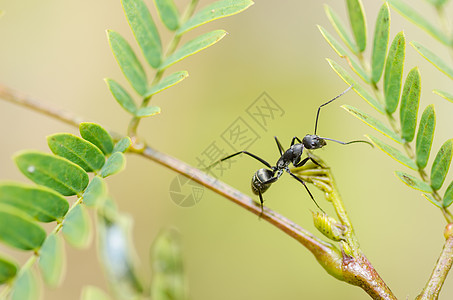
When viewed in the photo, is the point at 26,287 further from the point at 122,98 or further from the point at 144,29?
the point at 144,29

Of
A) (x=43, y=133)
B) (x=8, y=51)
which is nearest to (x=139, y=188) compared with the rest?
(x=43, y=133)

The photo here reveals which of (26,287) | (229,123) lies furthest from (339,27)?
(229,123)

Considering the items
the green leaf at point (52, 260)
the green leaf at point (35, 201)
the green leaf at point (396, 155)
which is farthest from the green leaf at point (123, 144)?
the green leaf at point (396, 155)

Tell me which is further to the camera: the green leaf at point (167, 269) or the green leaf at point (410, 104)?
the green leaf at point (410, 104)

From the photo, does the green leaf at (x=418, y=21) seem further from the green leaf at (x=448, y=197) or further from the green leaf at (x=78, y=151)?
the green leaf at (x=78, y=151)

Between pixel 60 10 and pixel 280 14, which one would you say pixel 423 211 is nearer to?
pixel 280 14

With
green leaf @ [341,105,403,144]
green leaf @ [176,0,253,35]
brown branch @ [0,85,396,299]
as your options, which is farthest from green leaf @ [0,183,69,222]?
green leaf @ [341,105,403,144]
